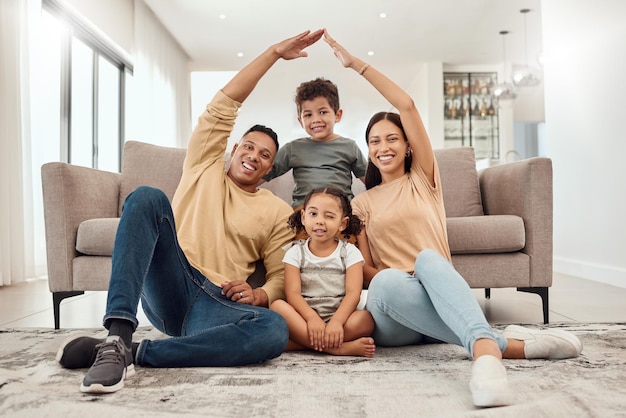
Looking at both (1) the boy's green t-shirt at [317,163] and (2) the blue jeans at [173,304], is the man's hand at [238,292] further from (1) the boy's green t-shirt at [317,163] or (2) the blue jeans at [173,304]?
(1) the boy's green t-shirt at [317,163]

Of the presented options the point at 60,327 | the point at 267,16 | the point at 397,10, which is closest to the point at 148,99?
the point at 267,16

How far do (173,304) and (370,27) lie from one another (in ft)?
17.2

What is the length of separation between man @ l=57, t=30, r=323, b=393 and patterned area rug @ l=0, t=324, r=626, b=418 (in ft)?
0.17

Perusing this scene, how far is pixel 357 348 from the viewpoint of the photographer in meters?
1.42

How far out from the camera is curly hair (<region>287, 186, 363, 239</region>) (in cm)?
155

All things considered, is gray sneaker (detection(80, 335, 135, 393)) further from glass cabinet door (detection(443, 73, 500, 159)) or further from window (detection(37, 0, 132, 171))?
glass cabinet door (detection(443, 73, 500, 159))

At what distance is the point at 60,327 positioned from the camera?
2.02 metres

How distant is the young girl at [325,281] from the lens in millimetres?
1423

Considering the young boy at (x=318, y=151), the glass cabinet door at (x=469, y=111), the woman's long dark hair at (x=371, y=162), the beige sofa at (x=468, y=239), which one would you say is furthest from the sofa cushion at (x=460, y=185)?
the glass cabinet door at (x=469, y=111)

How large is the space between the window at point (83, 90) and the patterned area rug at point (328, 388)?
3.58 meters

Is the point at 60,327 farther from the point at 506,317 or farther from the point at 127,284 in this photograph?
the point at 506,317

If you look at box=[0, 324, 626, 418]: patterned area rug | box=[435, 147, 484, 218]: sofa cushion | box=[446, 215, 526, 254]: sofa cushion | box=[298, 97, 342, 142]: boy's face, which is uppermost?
box=[298, 97, 342, 142]: boy's face

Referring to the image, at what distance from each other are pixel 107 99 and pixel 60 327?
4.23 m

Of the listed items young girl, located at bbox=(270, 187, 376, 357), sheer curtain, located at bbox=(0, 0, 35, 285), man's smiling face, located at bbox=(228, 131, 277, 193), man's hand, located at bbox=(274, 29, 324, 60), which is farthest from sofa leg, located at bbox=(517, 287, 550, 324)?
sheer curtain, located at bbox=(0, 0, 35, 285)
